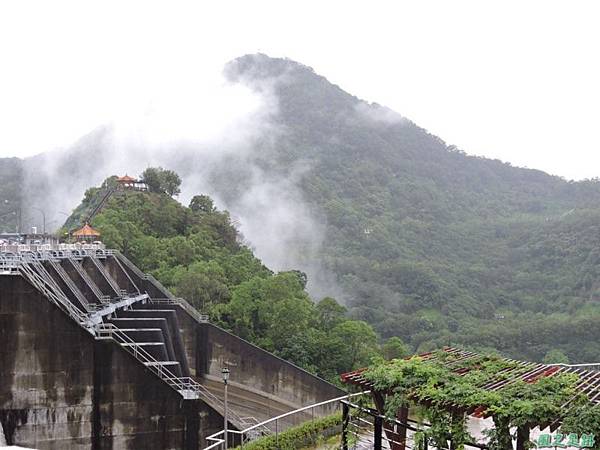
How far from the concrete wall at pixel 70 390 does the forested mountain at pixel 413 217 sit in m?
36.8

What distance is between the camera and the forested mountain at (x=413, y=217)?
67438 mm

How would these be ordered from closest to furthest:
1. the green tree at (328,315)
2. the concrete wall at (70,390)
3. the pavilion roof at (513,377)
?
the pavilion roof at (513,377) < the concrete wall at (70,390) < the green tree at (328,315)

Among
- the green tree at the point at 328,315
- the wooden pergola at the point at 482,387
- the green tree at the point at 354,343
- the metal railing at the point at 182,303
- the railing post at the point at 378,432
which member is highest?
the green tree at the point at 328,315

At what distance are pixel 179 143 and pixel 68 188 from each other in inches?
1305

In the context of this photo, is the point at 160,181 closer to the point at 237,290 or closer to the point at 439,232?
the point at 237,290

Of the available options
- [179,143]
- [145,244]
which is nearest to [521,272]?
[145,244]

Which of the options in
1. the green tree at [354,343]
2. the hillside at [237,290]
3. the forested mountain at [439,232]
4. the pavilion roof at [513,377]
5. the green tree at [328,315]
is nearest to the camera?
the pavilion roof at [513,377]

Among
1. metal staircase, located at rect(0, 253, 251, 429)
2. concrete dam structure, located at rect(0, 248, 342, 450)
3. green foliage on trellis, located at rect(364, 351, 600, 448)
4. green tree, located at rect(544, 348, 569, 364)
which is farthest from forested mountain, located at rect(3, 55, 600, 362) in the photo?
green foliage on trellis, located at rect(364, 351, 600, 448)

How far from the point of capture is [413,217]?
106m

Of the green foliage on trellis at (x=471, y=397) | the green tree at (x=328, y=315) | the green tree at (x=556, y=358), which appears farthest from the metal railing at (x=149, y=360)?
the green tree at (x=556, y=358)

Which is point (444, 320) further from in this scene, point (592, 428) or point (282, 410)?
point (592, 428)

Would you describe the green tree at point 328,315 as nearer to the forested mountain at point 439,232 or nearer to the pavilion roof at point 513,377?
the forested mountain at point 439,232

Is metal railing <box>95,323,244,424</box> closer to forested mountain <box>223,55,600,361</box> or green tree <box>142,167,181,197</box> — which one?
forested mountain <box>223,55,600,361</box>

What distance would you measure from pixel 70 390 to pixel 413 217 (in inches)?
3498
